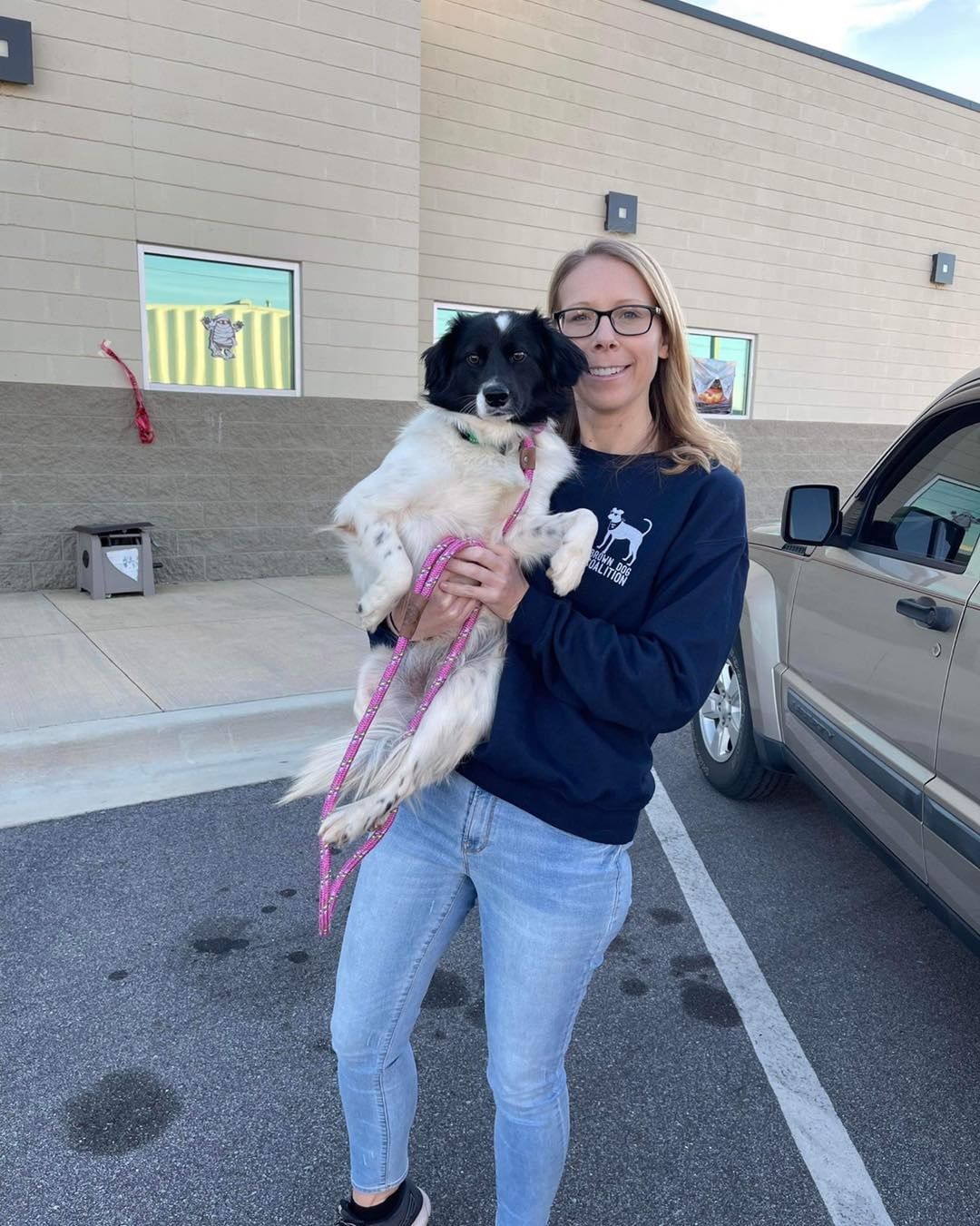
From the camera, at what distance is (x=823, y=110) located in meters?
12.7

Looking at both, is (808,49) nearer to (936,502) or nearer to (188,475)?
(188,475)

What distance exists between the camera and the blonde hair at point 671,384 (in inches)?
77.5

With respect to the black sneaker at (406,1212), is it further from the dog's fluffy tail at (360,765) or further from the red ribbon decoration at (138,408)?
the red ribbon decoration at (138,408)

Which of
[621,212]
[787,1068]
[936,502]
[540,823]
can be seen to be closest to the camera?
[540,823]

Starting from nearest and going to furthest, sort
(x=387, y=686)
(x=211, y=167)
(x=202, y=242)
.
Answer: (x=387, y=686) < (x=211, y=167) < (x=202, y=242)

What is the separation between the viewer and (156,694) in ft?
17.5

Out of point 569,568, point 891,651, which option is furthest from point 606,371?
point 891,651

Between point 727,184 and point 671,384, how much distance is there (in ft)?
38.6

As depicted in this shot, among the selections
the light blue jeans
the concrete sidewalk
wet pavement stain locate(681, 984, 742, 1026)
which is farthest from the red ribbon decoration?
the light blue jeans

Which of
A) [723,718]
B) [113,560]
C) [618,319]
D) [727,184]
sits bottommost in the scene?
[723,718]

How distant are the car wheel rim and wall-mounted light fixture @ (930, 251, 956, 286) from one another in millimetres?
12580

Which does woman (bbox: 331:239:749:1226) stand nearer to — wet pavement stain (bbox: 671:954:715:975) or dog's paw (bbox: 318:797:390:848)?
dog's paw (bbox: 318:797:390:848)

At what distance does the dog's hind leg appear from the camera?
187 cm

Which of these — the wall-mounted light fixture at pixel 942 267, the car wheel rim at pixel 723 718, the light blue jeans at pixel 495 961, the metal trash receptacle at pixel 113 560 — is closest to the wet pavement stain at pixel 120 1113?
the light blue jeans at pixel 495 961
